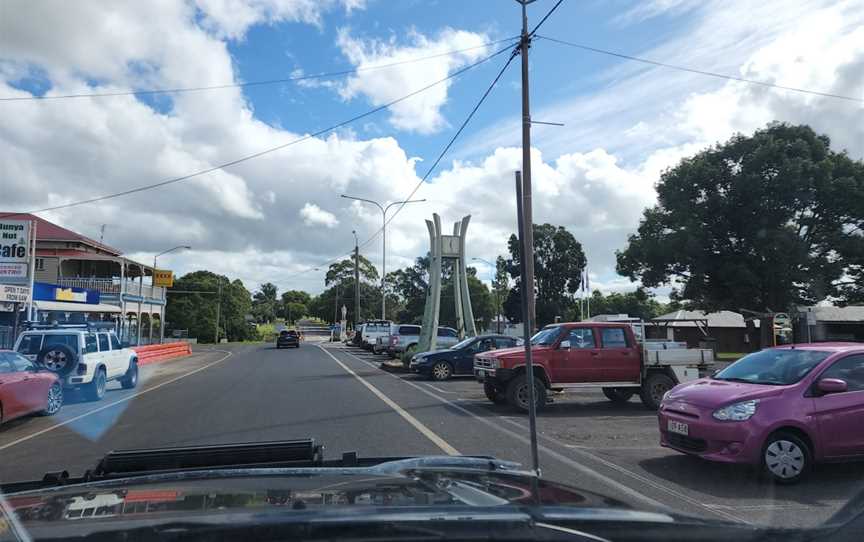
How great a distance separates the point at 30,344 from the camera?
15344 millimetres

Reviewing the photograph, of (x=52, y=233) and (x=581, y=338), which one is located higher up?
(x=52, y=233)

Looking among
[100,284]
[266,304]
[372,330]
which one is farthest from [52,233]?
[266,304]

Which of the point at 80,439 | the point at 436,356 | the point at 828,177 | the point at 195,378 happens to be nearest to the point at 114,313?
the point at 195,378

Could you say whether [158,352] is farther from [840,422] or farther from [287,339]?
[840,422]

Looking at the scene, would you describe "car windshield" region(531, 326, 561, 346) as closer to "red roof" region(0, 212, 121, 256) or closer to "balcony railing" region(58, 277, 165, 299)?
"balcony railing" region(58, 277, 165, 299)

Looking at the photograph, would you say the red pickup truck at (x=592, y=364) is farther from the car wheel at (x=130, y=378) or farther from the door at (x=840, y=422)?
the car wheel at (x=130, y=378)

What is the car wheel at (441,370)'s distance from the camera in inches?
827

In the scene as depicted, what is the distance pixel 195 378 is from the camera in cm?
2184

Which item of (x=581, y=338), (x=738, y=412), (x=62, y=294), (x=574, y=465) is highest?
(x=62, y=294)

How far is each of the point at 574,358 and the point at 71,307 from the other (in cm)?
3148

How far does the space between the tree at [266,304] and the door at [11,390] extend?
126 m

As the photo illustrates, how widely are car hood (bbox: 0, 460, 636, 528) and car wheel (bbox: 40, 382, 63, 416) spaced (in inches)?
439

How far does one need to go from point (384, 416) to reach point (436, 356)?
8959 millimetres

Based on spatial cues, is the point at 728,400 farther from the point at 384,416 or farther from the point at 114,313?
the point at 114,313
